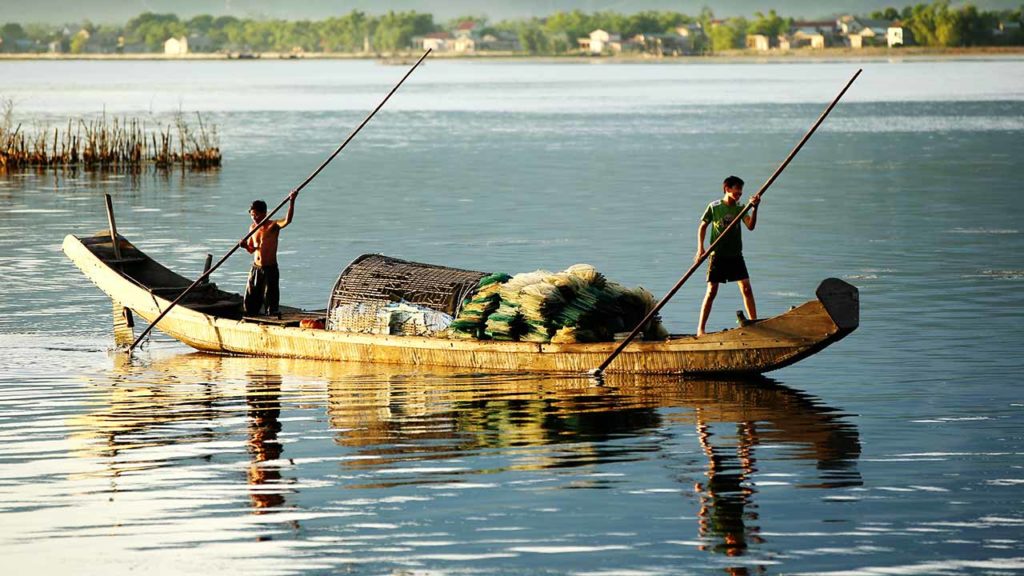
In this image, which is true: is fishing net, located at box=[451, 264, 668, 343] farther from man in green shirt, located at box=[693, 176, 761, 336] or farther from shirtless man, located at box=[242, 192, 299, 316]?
shirtless man, located at box=[242, 192, 299, 316]

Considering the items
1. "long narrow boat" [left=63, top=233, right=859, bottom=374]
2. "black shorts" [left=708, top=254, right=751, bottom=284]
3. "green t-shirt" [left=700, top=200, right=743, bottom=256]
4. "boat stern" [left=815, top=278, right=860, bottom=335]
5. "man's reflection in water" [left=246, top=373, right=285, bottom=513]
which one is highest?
"green t-shirt" [left=700, top=200, right=743, bottom=256]

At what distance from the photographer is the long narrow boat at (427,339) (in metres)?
14.0

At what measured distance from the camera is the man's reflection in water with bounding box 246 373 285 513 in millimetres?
10821

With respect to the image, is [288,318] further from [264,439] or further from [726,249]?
[726,249]

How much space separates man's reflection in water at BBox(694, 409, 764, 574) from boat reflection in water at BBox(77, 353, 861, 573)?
0.5 inches

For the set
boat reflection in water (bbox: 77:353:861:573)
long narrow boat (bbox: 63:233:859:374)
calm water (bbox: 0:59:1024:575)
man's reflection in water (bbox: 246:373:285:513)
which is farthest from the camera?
long narrow boat (bbox: 63:233:859:374)

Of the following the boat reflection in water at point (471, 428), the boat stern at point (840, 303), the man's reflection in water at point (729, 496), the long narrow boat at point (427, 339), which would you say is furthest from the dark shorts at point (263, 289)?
the boat stern at point (840, 303)

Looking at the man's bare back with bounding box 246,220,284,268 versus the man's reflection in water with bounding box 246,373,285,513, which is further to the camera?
the man's bare back with bounding box 246,220,284,268

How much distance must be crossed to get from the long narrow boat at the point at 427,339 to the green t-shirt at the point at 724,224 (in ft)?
2.87

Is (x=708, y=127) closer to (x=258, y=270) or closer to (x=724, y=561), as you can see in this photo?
(x=258, y=270)

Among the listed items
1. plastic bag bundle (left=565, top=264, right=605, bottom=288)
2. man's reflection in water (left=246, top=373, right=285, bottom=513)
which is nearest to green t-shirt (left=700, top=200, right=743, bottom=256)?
plastic bag bundle (left=565, top=264, right=605, bottom=288)

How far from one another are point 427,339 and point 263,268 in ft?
7.79

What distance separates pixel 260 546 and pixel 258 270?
7.53 metres

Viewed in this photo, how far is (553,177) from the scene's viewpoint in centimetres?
4178
